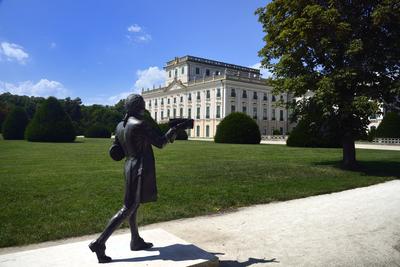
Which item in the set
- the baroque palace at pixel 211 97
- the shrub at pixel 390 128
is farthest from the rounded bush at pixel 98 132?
the shrub at pixel 390 128

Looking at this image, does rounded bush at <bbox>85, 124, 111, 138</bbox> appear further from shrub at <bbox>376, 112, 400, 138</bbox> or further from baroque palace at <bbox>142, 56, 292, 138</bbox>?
shrub at <bbox>376, 112, 400, 138</bbox>

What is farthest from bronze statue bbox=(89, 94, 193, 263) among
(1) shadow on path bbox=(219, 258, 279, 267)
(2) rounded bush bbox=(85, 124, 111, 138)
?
(2) rounded bush bbox=(85, 124, 111, 138)

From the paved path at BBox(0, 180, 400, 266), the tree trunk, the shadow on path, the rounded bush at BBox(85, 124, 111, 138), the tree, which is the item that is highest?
the tree

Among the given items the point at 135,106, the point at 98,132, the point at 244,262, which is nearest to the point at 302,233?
the point at 244,262

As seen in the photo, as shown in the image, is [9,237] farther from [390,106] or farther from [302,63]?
[390,106]

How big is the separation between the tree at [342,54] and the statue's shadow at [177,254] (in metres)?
8.56

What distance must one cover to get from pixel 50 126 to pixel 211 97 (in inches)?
1379

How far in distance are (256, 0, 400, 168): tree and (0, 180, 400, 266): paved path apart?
16.0 feet

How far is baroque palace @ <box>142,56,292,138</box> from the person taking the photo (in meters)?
59.7

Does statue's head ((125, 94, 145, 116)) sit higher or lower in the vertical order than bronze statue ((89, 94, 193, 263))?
higher

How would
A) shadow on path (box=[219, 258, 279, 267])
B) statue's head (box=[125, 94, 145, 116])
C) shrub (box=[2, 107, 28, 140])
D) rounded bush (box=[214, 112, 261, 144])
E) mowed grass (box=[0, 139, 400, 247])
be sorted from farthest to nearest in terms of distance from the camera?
shrub (box=[2, 107, 28, 140]) → rounded bush (box=[214, 112, 261, 144]) → mowed grass (box=[0, 139, 400, 247]) → shadow on path (box=[219, 258, 279, 267]) → statue's head (box=[125, 94, 145, 116])

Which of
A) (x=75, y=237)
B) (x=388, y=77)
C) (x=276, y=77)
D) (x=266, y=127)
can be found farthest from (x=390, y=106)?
(x=266, y=127)

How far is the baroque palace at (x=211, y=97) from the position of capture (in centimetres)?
5966

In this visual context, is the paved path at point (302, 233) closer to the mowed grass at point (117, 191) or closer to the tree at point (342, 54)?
the mowed grass at point (117, 191)
